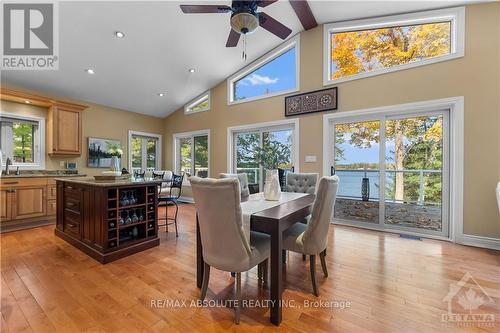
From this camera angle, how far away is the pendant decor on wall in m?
4.12

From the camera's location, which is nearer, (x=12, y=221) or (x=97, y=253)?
(x=97, y=253)

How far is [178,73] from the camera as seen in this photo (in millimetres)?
5016

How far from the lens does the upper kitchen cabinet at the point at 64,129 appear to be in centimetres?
448

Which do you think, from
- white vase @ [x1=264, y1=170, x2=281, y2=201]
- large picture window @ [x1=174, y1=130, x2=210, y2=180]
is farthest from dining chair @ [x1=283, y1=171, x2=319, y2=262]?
large picture window @ [x1=174, y1=130, x2=210, y2=180]

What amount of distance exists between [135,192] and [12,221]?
2.62 metres

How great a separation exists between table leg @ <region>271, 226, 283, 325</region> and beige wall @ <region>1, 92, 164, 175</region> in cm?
552

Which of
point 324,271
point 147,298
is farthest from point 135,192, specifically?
point 324,271

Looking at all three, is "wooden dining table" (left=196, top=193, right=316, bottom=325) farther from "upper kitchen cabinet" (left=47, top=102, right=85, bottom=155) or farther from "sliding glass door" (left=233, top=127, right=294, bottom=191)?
"upper kitchen cabinet" (left=47, top=102, right=85, bottom=155)

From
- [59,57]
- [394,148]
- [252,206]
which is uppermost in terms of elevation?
[59,57]

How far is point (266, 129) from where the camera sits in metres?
5.11

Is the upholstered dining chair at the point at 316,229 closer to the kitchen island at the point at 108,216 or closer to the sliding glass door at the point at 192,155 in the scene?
the kitchen island at the point at 108,216

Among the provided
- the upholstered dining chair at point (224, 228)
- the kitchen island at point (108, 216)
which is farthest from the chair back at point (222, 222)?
the kitchen island at point (108, 216)

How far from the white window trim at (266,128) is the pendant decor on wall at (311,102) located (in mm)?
216

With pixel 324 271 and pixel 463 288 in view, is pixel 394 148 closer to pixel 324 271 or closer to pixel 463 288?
pixel 463 288
